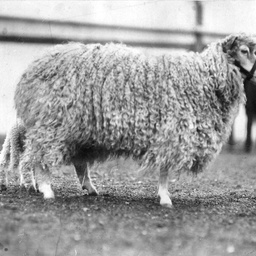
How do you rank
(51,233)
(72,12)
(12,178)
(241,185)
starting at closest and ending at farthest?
(51,233)
(72,12)
(12,178)
(241,185)

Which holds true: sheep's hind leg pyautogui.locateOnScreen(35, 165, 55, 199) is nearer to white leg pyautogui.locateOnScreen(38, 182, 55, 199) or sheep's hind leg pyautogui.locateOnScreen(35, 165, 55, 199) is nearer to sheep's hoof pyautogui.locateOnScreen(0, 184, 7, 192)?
white leg pyautogui.locateOnScreen(38, 182, 55, 199)

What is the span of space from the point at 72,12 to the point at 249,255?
319 centimetres

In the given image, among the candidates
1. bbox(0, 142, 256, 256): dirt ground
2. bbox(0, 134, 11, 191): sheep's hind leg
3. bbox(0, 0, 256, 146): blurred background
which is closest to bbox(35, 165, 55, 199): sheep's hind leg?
bbox(0, 142, 256, 256): dirt ground

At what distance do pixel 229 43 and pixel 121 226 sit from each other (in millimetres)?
2085

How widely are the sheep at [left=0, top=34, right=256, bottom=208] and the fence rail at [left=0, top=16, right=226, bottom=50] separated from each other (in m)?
0.93

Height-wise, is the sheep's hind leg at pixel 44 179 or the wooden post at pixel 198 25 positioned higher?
the wooden post at pixel 198 25

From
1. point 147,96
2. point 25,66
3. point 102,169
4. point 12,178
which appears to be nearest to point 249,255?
point 147,96

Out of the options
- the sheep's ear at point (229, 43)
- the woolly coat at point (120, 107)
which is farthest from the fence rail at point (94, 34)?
the sheep's ear at point (229, 43)

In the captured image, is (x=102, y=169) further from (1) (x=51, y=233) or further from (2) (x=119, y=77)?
(1) (x=51, y=233)

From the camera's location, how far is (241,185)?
241 inches

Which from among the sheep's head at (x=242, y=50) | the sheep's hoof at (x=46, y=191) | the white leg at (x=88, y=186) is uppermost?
the sheep's head at (x=242, y=50)

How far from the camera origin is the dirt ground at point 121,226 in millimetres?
3414

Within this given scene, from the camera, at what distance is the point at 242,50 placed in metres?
4.50

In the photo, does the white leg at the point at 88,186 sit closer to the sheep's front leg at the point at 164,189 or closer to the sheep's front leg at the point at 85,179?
the sheep's front leg at the point at 85,179
